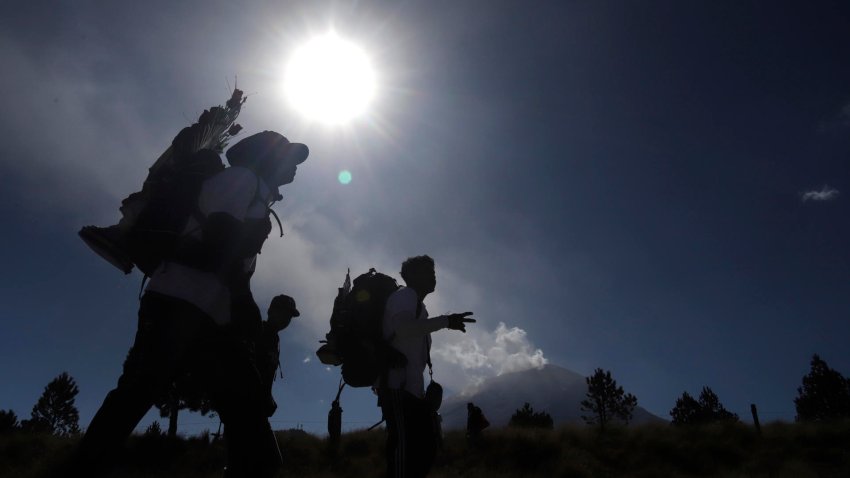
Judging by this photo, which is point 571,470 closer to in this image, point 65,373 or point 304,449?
point 304,449

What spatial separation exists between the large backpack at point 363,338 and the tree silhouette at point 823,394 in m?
48.3

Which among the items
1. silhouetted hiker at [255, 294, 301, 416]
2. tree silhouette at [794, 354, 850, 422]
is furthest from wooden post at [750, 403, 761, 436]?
tree silhouette at [794, 354, 850, 422]

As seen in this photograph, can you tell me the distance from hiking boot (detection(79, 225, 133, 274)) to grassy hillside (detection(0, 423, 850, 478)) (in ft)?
31.2

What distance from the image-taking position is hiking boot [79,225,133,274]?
85.6 inches

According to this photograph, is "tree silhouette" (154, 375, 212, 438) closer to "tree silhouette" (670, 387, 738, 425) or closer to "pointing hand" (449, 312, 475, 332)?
"pointing hand" (449, 312, 475, 332)

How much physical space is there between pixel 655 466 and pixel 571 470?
249 cm

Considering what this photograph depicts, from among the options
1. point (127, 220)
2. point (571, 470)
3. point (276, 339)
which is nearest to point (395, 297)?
point (127, 220)

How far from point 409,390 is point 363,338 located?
0.52 metres

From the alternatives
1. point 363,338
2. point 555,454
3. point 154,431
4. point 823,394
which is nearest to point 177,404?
point 154,431

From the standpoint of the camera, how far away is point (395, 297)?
134 inches

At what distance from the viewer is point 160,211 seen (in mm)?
2090

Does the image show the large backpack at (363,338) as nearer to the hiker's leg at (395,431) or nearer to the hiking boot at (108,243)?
the hiker's leg at (395,431)

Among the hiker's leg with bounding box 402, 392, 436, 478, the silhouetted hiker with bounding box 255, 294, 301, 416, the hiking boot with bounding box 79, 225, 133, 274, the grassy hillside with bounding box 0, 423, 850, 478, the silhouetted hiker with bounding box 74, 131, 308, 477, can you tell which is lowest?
the grassy hillside with bounding box 0, 423, 850, 478

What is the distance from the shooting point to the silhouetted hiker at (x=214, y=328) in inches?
70.2
